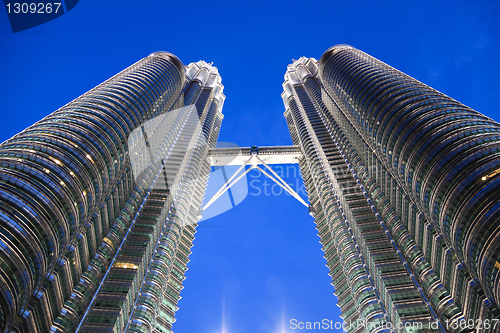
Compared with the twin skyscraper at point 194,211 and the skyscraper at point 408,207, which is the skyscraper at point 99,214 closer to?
the twin skyscraper at point 194,211

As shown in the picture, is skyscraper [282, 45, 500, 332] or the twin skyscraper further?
skyscraper [282, 45, 500, 332]

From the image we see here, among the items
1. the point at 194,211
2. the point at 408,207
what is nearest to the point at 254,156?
the point at 194,211

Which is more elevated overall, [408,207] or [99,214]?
[408,207]

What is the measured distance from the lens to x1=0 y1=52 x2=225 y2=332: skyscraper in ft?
155

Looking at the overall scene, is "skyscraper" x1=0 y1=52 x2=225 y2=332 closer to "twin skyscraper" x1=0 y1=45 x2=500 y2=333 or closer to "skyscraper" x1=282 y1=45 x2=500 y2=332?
"twin skyscraper" x1=0 y1=45 x2=500 y2=333

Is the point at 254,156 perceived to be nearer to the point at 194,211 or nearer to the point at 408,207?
the point at 194,211

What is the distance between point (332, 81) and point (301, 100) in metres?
36.7

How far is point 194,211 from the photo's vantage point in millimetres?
114625

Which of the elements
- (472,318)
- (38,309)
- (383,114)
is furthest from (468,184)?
(38,309)

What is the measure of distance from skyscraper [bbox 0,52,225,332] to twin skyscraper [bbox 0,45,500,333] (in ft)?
0.94

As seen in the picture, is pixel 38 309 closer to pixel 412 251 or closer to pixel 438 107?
pixel 412 251

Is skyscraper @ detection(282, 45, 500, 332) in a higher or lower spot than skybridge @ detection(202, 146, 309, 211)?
lower

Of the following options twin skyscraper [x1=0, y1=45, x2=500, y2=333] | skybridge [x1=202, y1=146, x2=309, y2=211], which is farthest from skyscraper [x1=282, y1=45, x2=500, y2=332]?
skybridge [x1=202, y1=146, x2=309, y2=211]

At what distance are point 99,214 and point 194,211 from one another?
141 ft
